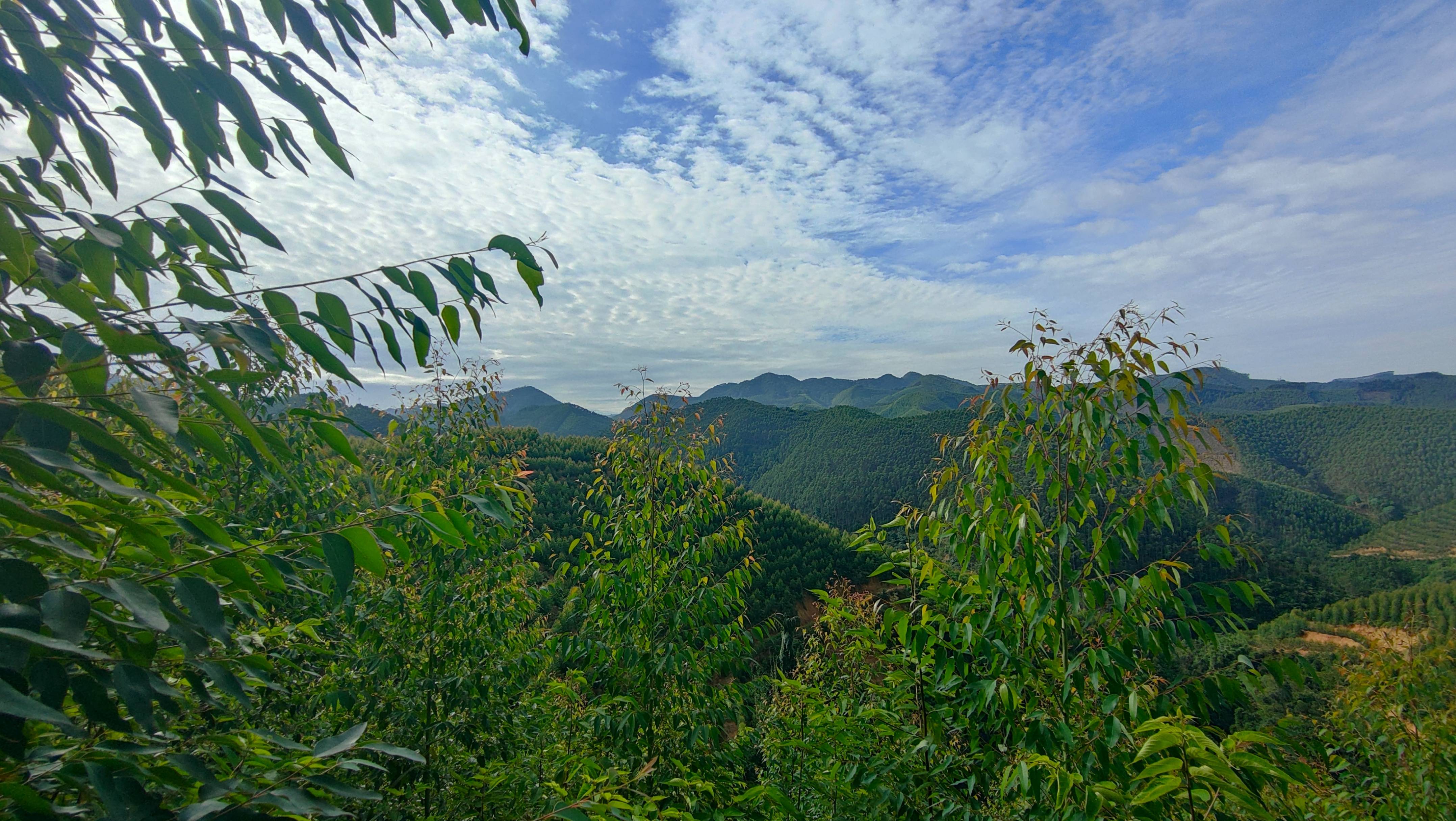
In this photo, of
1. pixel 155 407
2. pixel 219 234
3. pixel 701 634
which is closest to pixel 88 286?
pixel 219 234

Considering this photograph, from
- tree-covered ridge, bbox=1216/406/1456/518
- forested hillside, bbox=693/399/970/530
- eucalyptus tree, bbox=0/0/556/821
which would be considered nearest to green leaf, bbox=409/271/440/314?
eucalyptus tree, bbox=0/0/556/821

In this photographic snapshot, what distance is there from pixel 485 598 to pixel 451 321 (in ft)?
12.3

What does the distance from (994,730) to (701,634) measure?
1818 millimetres

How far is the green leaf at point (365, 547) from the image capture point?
3.20ft

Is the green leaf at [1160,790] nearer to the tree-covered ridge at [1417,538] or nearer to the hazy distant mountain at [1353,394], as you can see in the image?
the tree-covered ridge at [1417,538]

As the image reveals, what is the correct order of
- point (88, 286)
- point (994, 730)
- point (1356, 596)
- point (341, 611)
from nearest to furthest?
point (88, 286) → point (994, 730) → point (341, 611) → point (1356, 596)

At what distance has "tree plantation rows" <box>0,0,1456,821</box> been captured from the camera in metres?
0.86

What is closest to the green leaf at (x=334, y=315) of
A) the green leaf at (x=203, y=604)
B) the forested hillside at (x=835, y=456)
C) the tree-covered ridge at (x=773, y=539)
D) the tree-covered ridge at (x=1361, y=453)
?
the green leaf at (x=203, y=604)

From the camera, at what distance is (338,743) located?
3.34 ft

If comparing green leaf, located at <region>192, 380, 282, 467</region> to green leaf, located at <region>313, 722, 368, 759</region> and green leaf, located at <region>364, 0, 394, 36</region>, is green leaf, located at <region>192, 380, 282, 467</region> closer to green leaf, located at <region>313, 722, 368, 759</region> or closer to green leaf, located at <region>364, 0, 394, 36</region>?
green leaf, located at <region>313, 722, 368, 759</region>

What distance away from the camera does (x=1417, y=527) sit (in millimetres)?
79500

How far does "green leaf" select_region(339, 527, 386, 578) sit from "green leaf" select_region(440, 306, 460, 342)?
1.59 ft

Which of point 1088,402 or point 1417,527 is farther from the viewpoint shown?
point 1417,527

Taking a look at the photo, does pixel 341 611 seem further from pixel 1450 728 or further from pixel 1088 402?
pixel 1450 728
